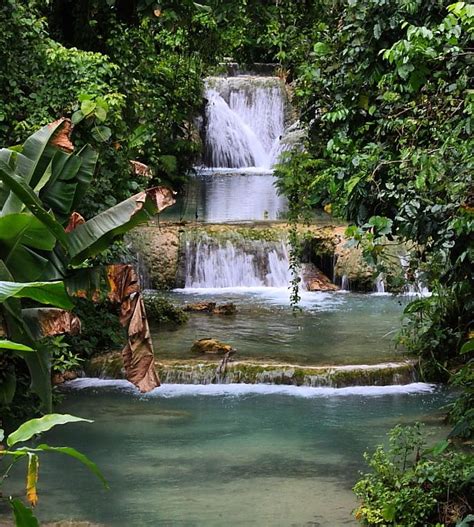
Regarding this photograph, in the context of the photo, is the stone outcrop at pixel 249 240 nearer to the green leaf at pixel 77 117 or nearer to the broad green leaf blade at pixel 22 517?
the green leaf at pixel 77 117

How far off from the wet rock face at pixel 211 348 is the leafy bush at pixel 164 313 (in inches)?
65.7

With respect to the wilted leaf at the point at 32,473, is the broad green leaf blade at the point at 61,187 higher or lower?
higher

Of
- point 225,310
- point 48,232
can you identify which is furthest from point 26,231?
point 225,310

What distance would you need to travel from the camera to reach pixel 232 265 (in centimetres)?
1653

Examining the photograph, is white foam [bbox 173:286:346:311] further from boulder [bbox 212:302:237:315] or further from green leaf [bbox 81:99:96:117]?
green leaf [bbox 81:99:96:117]

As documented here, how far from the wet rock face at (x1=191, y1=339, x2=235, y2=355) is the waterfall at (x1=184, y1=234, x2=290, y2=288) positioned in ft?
14.3

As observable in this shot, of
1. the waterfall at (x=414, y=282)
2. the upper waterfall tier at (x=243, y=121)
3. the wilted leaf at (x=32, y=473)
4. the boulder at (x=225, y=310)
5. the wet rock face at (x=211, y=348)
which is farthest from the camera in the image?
the upper waterfall tier at (x=243, y=121)

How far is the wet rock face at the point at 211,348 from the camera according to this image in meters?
12.0

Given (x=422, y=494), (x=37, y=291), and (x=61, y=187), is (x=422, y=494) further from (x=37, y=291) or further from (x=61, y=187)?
(x=37, y=291)

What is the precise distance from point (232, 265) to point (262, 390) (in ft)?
18.4

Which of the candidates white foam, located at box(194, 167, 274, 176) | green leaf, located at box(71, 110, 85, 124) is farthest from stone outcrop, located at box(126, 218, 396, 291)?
white foam, located at box(194, 167, 274, 176)

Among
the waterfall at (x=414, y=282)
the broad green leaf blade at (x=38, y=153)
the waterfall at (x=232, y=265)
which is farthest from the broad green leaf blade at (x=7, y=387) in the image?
the waterfall at (x=232, y=265)

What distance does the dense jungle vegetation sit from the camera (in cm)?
637

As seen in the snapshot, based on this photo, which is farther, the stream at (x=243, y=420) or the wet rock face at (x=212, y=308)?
the wet rock face at (x=212, y=308)
